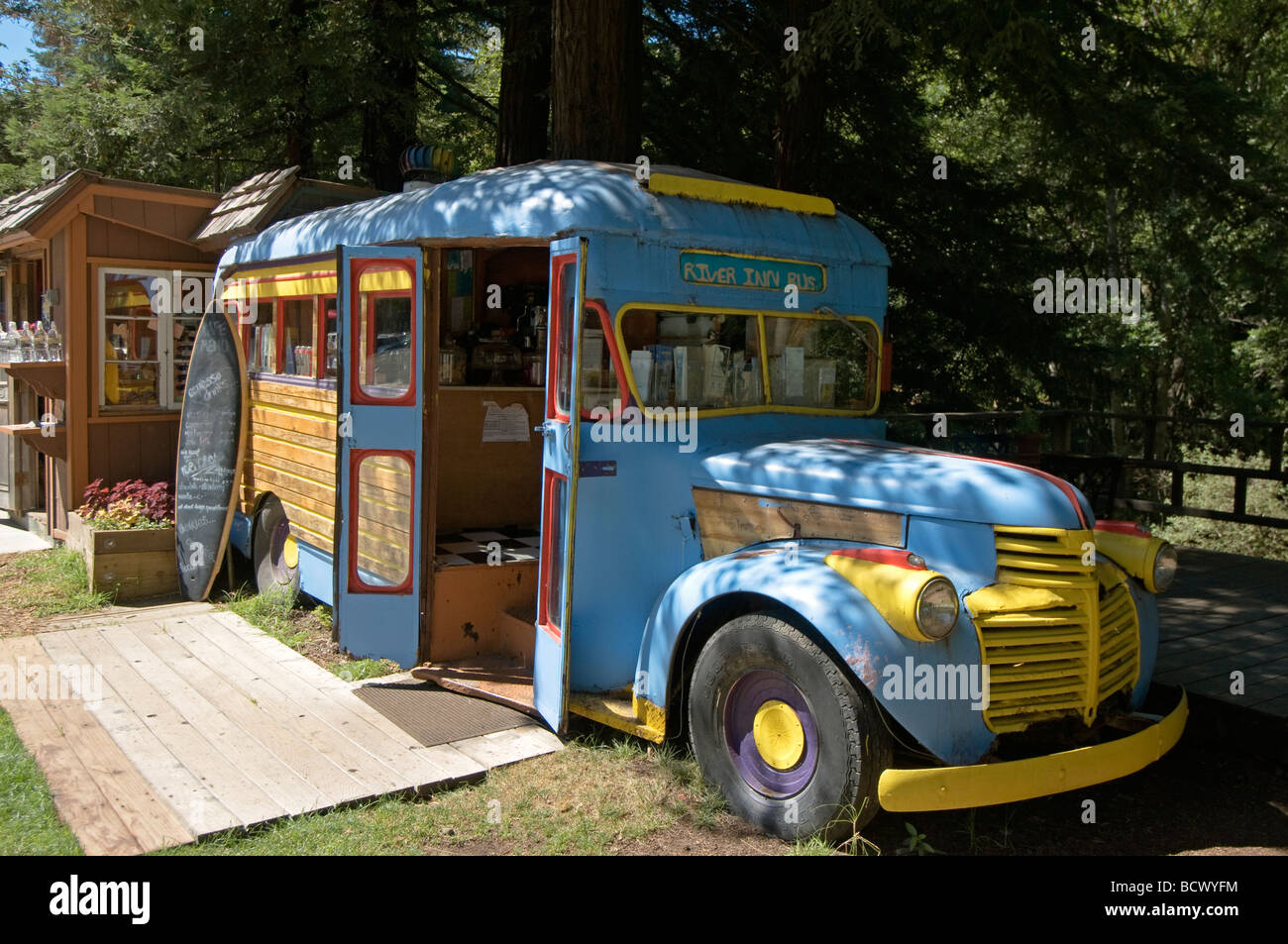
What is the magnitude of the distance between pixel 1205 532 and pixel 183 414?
52.9 ft

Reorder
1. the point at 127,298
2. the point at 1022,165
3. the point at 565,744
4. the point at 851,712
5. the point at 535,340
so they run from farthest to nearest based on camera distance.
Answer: the point at 1022,165
the point at 127,298
the point at 535,340
the point at 565,744
the point at 851,712

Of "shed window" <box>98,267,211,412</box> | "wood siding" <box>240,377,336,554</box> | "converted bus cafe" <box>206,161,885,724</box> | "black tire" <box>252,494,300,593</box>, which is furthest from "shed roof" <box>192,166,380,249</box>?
"black tire" <box>252,494,300,593</box>

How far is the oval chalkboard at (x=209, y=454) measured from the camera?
25.9ft

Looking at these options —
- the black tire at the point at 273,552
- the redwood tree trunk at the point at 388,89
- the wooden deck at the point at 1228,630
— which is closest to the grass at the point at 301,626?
the black tire at the point at 273,552

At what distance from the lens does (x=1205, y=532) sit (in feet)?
57.9

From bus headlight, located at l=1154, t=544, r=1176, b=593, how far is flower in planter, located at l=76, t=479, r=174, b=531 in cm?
709

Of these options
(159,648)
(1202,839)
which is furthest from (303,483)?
(1202,839)

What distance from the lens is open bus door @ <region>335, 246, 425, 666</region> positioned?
19.9 ft

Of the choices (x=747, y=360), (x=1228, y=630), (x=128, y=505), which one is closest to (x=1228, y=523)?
(x=1228, y=630)

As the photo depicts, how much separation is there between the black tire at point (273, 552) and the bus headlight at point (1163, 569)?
218 inches

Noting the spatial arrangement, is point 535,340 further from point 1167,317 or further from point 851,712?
point 1167,317

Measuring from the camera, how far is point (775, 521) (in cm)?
459

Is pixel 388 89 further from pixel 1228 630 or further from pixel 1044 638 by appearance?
pixel 1044 638

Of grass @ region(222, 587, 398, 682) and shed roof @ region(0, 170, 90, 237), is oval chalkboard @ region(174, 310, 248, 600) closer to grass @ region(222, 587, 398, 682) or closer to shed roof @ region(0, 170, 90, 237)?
grass @ region(222, 587, 398, 682)
